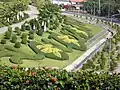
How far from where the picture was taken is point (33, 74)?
62.1 feet

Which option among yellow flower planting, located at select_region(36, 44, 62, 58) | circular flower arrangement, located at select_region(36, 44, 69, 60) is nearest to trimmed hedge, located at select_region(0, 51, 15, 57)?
Answer: circular flower arrangement, located at select_region(36, 44, 69, 60)

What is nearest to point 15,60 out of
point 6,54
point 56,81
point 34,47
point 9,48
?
point 6,54

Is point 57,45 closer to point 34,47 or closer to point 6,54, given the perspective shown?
point 34,47

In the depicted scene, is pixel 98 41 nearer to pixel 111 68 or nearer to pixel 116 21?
pixel 111 68

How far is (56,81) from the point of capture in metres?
18.3

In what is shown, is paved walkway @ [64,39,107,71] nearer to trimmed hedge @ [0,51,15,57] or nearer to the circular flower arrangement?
the circular flower arrangement

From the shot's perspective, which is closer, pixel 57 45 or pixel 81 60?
pixel 81 60

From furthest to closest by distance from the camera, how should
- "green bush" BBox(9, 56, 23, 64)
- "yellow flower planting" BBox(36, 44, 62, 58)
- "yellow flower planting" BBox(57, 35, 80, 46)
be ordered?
"yellow flower planting" BBox(57, 35, 80, 46) → "yellow flower planting" BBox(36, 44, 62, 58) → "green bush" BBox(9, 56, 23, 64)

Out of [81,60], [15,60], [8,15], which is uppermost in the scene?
[8,15]

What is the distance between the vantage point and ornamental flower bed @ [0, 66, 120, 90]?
1830 cm

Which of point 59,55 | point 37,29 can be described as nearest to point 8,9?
point 37,29

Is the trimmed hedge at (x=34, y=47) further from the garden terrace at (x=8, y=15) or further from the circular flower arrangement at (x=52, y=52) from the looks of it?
the garden terrace at (x=8, y=15)

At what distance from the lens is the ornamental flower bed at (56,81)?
18.3m

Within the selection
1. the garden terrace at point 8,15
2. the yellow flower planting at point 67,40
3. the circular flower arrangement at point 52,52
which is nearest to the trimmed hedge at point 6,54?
the circular flower arrangement at point 52,52
